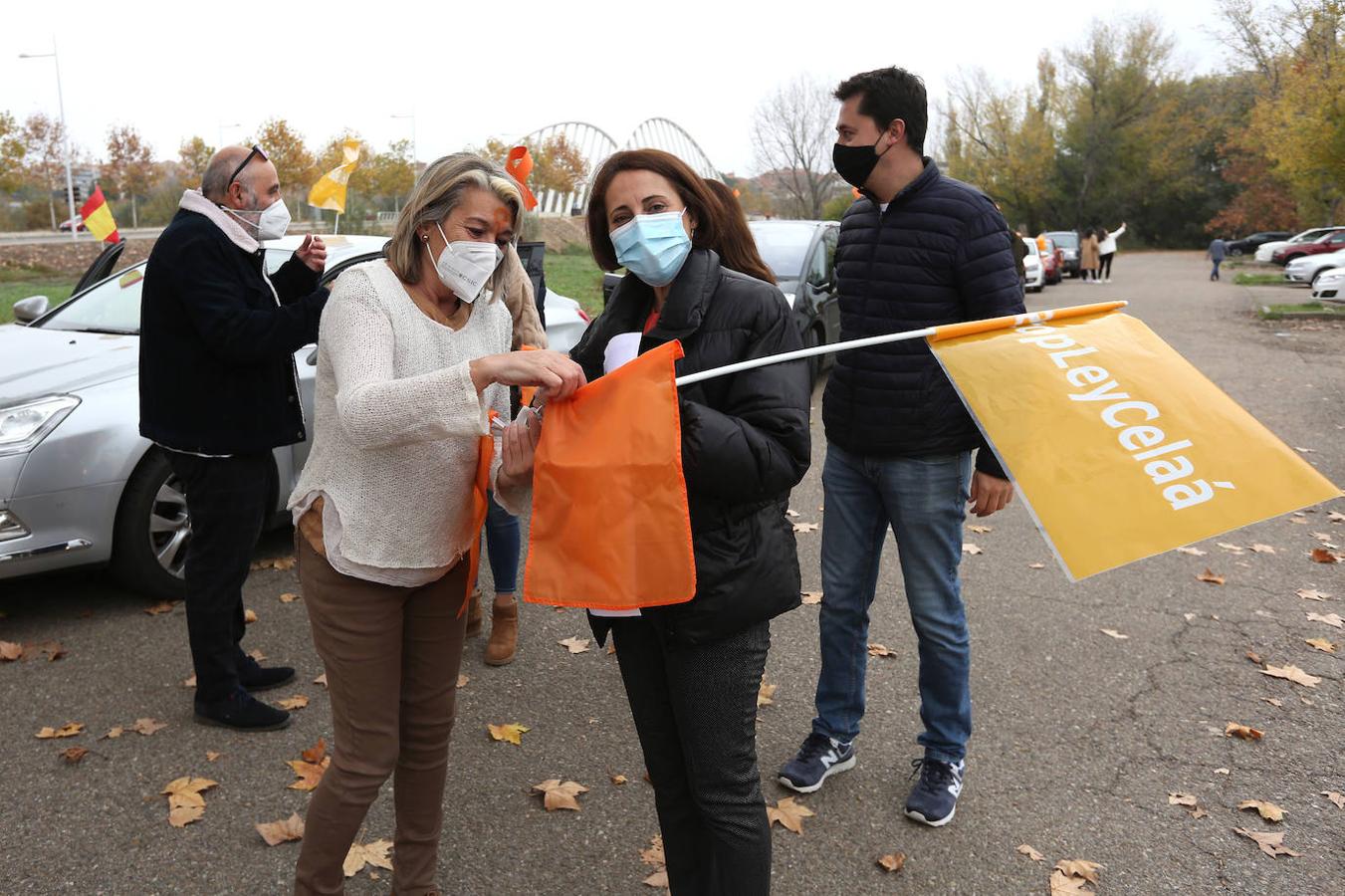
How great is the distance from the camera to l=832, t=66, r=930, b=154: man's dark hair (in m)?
3.11

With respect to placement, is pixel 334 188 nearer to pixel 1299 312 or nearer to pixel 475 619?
pixel 475 619

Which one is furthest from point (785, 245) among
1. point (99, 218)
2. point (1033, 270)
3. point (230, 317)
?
point (1033, 270)

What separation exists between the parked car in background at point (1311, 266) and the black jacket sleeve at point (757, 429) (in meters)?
30.1

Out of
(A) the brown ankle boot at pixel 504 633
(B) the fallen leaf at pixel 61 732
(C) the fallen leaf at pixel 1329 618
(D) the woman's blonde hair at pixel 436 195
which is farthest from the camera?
(C) the fallen leaf at pixel 1329 618

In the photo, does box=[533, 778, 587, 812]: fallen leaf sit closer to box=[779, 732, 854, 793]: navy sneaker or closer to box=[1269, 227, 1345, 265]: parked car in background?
box=[779, 732, 854, 793]: navy sneaker

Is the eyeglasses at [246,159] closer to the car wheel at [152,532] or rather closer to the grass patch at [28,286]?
the car wheel at [152,532]

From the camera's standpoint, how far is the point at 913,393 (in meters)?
3.11

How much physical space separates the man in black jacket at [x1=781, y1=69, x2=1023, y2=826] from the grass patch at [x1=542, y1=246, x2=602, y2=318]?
915 centimetres

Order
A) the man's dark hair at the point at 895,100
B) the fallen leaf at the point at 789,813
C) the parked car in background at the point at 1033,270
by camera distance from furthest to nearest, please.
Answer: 1. the parked car in background at the point at 1033,270
2. the fallen leaf at the point at 789,813
3. the man's dark hair at the point at 895,100

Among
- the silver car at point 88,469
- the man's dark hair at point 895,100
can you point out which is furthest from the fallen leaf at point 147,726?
the man's dark hair at point 895,100

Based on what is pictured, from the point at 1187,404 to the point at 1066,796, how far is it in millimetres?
1784

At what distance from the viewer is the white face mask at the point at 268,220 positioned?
3.72 m

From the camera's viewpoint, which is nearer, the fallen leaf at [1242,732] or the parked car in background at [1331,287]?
the fallen leaf at [1242,732]

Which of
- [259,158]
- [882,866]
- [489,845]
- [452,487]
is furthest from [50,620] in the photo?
[882,866]
